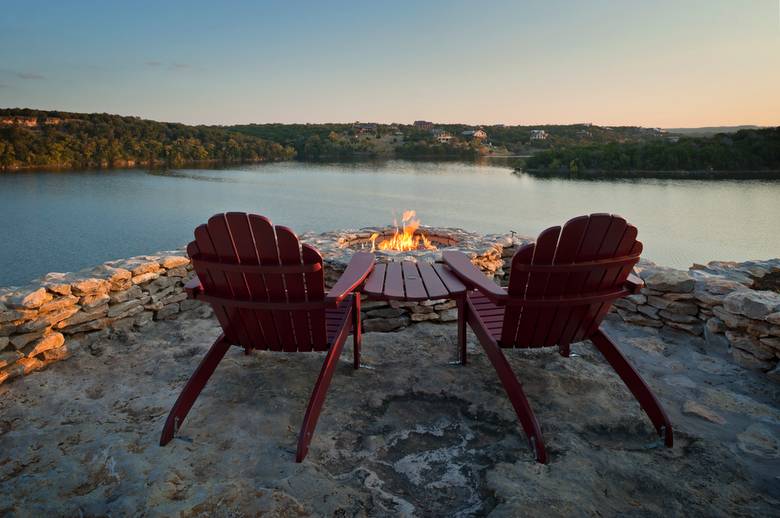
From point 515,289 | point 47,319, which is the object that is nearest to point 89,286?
point 47,319

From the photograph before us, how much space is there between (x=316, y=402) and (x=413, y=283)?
100 centimetres

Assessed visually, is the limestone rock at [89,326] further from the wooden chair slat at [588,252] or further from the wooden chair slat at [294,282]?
the wooden chair slat at [588,252]

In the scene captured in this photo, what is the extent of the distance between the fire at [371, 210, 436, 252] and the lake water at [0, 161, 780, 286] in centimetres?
830

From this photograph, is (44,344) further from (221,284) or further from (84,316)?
(221,284)

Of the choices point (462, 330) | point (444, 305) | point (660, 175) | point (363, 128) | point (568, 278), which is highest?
point (363, 128)

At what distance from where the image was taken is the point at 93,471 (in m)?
1.79

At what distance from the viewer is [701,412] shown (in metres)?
2.29

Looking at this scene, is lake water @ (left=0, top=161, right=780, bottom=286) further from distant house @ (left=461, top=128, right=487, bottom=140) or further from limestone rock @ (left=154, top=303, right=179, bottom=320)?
limestone rock @ (left=154, top=303, right=179, bottom=320)

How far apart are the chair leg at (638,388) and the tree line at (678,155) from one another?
21588 mm

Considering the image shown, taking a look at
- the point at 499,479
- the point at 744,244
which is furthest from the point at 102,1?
the point at 744,244

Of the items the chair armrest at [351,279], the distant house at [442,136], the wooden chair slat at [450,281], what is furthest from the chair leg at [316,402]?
the distant house at [442,136]

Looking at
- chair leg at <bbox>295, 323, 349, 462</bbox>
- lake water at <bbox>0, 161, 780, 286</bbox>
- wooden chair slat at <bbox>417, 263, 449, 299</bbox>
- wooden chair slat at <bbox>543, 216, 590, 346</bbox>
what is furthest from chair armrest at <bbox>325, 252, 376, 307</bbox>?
lake water at <bbox>0, 161, 780, 286</bbox>

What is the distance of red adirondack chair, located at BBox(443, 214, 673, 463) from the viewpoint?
6.39 feet

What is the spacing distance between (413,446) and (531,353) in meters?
1.44
